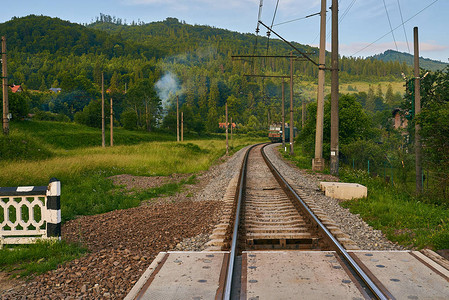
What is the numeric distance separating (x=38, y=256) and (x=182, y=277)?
2.75 meters

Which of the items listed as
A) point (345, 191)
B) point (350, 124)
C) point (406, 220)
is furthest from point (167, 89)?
point (406, 220)

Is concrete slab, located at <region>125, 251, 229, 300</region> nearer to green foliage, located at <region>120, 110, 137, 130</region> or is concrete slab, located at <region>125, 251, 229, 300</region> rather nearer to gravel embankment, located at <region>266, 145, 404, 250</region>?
gravel embankment, located at <region>266, 145, 404, 250</region>

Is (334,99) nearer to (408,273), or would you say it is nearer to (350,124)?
(350,124)

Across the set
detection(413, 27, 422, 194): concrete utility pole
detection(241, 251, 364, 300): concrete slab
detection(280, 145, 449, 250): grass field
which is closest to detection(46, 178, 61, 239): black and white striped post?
detection(241, 251, 364, 300): concrete slab

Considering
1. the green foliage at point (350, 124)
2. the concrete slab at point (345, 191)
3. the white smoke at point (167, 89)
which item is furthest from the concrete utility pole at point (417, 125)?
the white smoke at point (167, 89)

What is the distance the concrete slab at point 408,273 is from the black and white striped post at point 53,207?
4.92 m

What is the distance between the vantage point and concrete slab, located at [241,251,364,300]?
159 inches

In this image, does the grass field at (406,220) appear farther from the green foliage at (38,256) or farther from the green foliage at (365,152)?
the green foliage at (365,152)

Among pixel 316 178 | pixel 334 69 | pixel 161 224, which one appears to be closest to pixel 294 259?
pixel 161 224

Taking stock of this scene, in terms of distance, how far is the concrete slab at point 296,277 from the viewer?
4031mm

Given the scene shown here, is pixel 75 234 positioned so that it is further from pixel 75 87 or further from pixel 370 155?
pixel 75 87

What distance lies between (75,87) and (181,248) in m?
115

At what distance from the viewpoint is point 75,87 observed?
364 ft

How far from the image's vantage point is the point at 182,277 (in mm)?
4633
